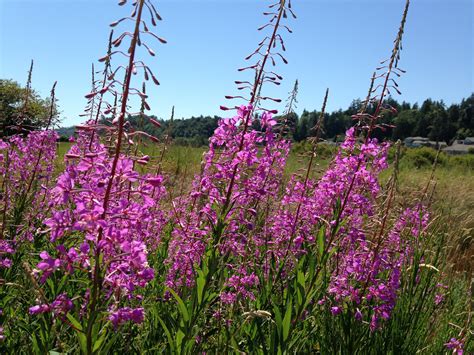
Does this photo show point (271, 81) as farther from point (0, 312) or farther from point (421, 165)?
→ point (421, 165)

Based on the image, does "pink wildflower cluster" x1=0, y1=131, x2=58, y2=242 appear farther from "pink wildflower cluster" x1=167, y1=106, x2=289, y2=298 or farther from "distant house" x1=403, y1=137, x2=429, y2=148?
"distant house" x1=403, y1=137, x2=429, y2=148

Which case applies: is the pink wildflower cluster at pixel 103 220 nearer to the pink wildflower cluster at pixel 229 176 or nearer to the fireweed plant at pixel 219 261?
the fireweed plant at pixel 219 261

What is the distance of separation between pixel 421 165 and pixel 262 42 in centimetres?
2130

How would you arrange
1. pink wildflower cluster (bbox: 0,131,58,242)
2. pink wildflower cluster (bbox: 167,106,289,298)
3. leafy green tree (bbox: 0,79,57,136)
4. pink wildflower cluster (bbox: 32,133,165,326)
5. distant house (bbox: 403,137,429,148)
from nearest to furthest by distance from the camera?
pink wildflower cluster (bbox: 32,133,165,326) → pink wildflower cluster (bbox: 167,106,289,298) → leafy green tree (bbox: 0,79,57,136) → pink wildflower cluster (bbox: 0,131,58,242) → distant house (bbox: 403,137,429,148)

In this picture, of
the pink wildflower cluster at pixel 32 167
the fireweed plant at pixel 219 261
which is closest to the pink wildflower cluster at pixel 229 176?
the fireweed plant at pixel 219 261

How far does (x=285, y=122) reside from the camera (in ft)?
16.2

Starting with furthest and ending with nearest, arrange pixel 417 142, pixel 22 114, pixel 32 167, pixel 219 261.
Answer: pixel 417 142, pixel 32 167, pixel 22 114, pixel 219 261

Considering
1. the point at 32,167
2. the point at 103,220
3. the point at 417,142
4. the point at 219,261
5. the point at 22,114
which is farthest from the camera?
the point at 417,142

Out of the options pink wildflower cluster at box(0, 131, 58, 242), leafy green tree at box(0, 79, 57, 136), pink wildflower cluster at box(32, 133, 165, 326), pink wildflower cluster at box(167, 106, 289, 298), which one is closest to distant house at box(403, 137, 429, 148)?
leafy green tree at box(0, 79, 57, 136)

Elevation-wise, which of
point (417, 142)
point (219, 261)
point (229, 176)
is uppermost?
point (417, 142)

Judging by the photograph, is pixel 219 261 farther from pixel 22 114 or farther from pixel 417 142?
pixel 417 142

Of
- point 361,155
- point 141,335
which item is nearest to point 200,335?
point 141,335

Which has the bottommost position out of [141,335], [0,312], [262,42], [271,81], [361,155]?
[141,335]

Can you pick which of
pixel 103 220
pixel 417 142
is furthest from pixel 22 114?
pixel 417 142
